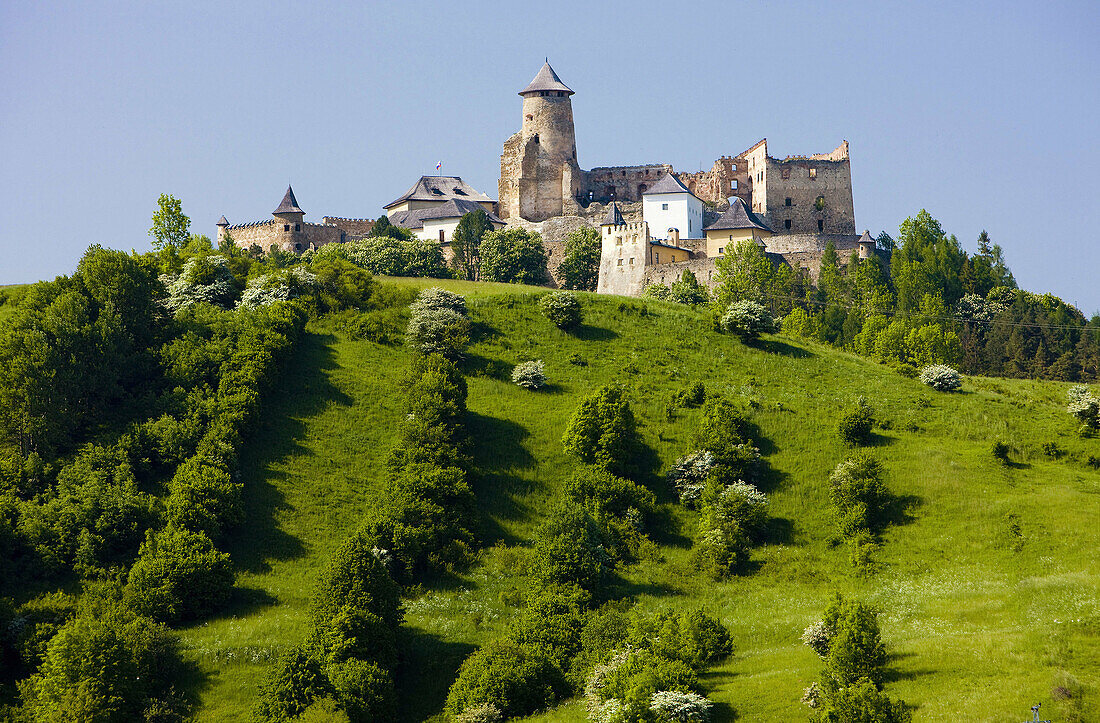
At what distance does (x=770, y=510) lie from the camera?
5456 centimetres

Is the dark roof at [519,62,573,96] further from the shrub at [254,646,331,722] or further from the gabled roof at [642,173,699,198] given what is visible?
the shrub at [254,646,331,722]

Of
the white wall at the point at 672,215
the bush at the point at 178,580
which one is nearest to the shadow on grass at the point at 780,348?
the bush at the point at 178,580

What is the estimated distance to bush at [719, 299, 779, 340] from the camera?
2874 inches

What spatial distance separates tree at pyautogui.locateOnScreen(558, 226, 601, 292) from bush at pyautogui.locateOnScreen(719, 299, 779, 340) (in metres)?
31.7

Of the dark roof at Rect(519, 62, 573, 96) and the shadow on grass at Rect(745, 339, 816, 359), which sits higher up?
the dark roof at Rect(519, 62, 573, 96)

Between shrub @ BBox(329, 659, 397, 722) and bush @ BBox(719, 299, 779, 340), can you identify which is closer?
shrub @ BBox(329, 659, 397, 722)

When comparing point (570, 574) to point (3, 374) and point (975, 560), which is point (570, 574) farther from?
point (3, 374)

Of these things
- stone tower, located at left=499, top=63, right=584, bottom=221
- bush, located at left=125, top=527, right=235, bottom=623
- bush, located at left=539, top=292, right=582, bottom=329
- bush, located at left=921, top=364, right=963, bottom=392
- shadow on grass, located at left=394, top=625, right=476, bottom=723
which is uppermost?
stone tower, located at left=499, top=63, right=584, bottom=221

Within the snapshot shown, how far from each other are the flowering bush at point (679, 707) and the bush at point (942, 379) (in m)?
36.8

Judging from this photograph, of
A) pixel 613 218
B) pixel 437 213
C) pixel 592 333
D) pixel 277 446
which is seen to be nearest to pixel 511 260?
pixel 613 218

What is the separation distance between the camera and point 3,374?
55.6m

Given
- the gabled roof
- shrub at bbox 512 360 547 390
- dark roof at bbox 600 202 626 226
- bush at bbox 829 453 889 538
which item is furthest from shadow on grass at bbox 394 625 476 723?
the gabled roof

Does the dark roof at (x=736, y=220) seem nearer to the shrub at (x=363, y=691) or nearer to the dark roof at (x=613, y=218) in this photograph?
the dark roof at (x=613, y=218)

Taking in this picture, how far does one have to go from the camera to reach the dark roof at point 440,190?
132200mm
